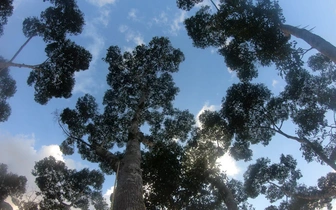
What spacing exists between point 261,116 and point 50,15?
16049 millimetres

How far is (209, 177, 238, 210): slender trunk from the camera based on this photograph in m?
16.0

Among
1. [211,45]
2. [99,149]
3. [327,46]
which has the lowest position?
[99,149]

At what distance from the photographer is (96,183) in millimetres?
23922

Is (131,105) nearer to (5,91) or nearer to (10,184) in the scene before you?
(5,91)

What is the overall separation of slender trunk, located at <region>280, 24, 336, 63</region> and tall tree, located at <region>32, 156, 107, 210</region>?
2141 centimetres

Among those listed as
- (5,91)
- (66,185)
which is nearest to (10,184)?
(66,185)

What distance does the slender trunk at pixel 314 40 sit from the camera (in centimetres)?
796

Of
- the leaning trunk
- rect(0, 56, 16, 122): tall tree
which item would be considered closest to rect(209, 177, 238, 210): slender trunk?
the leaning trunk

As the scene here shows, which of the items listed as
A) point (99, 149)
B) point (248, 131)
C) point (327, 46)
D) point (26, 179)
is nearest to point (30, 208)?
point (26, 179)

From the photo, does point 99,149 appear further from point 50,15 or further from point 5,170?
point 5,170

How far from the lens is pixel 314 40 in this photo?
8.76 meters

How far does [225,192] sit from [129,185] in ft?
39.0

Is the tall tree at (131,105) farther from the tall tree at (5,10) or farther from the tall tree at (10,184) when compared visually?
the tall tree at (10,184)

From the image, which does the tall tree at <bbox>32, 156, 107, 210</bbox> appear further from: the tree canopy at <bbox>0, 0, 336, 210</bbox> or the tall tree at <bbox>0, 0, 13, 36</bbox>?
the tall tree at <bbox>0, 0, 13, 36</bbox>
